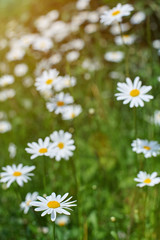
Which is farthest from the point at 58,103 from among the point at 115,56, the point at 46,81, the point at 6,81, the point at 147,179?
the point at 115,56

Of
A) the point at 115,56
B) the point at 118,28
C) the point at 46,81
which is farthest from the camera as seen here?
the point at 118,28

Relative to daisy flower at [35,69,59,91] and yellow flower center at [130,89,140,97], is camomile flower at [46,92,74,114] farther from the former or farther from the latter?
yellow flower center at [130,89,140,97]

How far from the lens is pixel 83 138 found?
138 inches

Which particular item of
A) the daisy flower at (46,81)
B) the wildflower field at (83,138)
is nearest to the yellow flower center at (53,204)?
→ the wildflower field at (83,138)

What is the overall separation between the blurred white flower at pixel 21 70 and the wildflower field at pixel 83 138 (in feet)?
0.05

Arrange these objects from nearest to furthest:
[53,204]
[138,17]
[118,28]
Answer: [53,204] → [138,17] → [118,28]

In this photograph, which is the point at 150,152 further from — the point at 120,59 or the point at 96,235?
the point at 120,59

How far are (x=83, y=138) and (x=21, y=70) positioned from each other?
5.94 feet

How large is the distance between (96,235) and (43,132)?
163cm

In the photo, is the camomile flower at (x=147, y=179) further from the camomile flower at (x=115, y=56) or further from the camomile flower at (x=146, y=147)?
the camomile flower at (x=115, y=56)

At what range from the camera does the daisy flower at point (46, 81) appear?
2095 millimetres

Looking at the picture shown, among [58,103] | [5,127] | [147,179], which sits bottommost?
[147,179]

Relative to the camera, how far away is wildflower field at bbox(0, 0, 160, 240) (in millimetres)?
1892

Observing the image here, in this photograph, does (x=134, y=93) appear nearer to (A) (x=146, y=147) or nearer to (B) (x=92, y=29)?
(A) (x=146, y=147)
